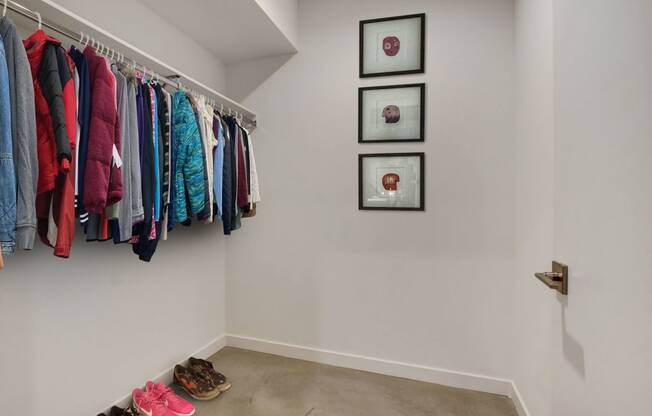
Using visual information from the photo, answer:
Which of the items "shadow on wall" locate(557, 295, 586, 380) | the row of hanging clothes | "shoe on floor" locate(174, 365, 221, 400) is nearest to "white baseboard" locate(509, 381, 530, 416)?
"shadow on wall" locate(557, 295, 586, 380)

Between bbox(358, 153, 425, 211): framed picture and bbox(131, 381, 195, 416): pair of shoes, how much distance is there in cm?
156

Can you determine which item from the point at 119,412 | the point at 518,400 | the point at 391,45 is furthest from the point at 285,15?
the point at 518,400

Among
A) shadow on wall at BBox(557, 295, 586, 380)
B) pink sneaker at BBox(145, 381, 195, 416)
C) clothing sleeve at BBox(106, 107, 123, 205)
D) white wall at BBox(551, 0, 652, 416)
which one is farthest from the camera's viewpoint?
pink sneaker at BBox(145, 381, 195, 416)

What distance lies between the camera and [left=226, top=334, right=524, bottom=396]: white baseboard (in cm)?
191

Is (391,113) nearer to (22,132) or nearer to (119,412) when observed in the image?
(22,132)

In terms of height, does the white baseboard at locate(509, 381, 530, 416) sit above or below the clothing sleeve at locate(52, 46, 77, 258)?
below

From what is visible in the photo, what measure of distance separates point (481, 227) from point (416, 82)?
1.04 meters

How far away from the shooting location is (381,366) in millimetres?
2092

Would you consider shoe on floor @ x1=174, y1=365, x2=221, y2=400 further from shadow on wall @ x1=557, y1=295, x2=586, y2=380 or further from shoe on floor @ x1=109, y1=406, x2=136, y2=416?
shadow on wall @ x1=557, y1=295, x2=586, y2=380

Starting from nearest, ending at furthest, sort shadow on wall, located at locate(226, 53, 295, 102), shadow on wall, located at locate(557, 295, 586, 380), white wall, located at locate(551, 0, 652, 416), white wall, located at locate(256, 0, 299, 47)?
white wall, located at locate(551, 0, 652, 416) < shadow on wall, located at locate(557, 295, 586, 380) < white wall, located at locate(256, 0, 299, 47) < shadow on wall, located at locate(226, 53, 295, 102)

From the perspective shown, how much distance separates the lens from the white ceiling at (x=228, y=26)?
1.73m

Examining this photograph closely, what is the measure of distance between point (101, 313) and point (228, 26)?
180cm

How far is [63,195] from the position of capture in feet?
3.35

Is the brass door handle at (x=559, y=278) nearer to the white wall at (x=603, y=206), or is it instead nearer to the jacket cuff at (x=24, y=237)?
the white wall at (x=603, y=206)
